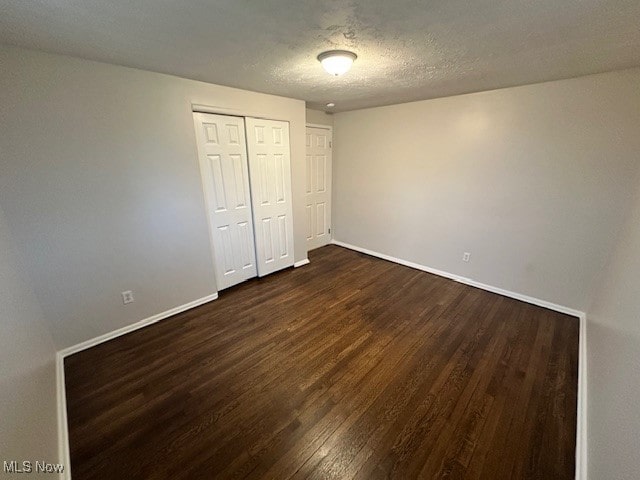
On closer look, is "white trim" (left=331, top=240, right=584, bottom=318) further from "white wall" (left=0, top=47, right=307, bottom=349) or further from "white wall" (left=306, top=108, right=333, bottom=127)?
"white wall" (left=0, top=47, right=307, bottom=349)

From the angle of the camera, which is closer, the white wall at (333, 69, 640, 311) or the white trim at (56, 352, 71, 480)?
the white trim at (56, 352, 71, 480)


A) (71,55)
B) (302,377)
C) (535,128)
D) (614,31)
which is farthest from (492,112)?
(71,55)

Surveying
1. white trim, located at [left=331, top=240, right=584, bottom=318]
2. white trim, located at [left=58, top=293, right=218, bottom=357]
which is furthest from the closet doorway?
white trim, located at [left=331, top=240, right=584, bottom=318]

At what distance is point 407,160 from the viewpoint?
135 inches

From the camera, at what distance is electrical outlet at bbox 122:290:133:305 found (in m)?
2.26

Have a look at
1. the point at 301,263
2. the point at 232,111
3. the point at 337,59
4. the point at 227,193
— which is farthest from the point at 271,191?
the point at 337,59

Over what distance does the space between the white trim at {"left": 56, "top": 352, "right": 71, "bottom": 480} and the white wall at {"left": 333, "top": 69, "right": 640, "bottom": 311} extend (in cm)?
372

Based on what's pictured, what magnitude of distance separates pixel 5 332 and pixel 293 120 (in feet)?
9.96

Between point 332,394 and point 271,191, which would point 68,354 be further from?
point 271,191

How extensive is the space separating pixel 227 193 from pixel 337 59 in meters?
1.77

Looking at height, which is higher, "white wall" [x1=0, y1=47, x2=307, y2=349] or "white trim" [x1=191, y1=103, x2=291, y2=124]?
"white trim" [x1=191, y1=103, x2=291, y2=124]

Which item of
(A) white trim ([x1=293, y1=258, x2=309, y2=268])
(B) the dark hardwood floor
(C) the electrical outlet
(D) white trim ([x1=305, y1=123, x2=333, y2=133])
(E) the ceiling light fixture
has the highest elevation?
(E) the ceiling light fixture

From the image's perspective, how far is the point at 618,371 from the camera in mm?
1254

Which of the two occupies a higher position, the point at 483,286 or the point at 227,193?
the point at 227,193
